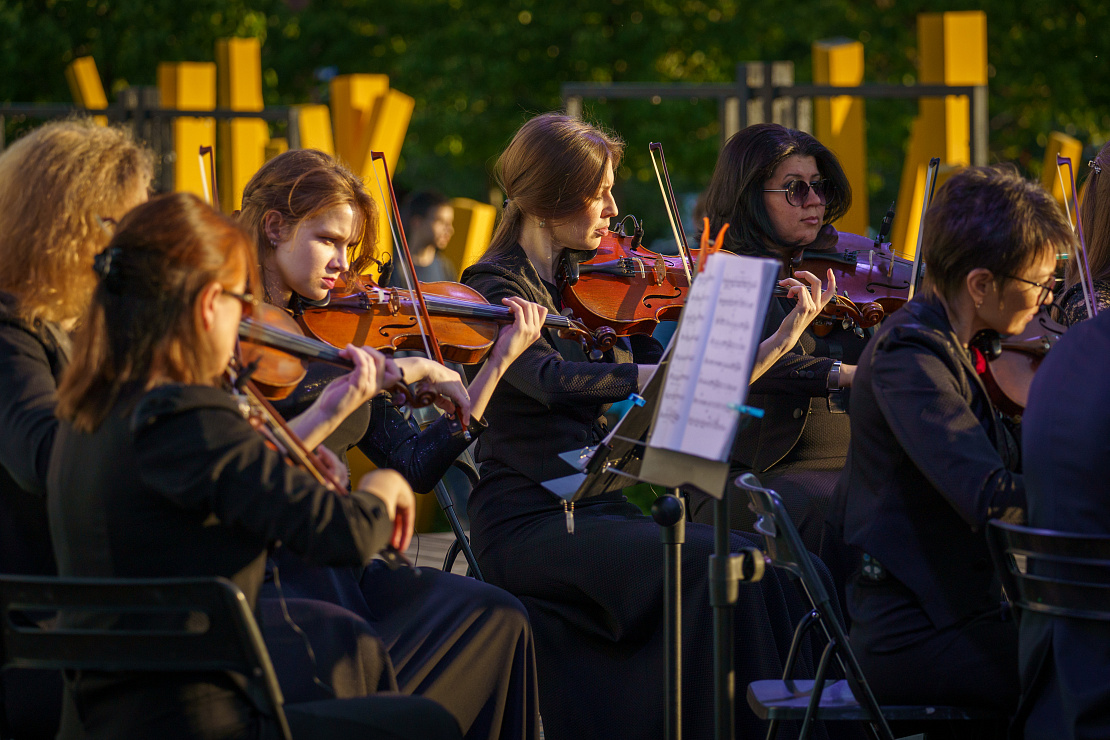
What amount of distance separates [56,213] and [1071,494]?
183cm

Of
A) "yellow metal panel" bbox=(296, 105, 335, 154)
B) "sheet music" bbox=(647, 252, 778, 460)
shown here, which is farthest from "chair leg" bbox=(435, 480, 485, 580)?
"yellow metal panel" bbox=(296, 105, 335, 154)

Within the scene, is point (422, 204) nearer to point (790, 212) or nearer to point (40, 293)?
point (790, 212)

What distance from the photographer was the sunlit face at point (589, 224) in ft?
10.1

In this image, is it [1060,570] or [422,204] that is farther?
[422,204]

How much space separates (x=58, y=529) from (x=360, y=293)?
1276 millimetres

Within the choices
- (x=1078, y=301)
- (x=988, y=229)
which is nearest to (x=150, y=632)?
(x=988, y=229)

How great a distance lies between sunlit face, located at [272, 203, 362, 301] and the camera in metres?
2.78

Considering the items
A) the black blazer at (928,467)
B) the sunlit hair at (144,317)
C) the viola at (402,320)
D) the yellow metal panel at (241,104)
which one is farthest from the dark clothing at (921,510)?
the yellow metal panel at (241,104)

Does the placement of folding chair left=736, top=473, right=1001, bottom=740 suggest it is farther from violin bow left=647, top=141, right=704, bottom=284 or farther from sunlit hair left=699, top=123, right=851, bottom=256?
sunlit hair left=699, top=123, right=851, bottom=256

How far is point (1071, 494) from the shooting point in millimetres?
1845

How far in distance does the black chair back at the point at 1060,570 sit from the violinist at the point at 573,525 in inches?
36.2

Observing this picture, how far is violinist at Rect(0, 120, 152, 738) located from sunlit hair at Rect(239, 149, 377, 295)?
0.42 m

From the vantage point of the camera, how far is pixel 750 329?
1.80m

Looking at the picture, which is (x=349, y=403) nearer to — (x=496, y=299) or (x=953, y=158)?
(x=496, y=299)
